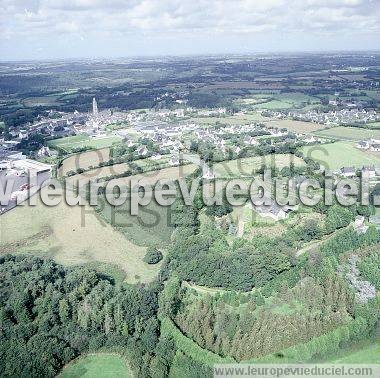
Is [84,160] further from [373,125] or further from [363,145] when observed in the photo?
[373,125]

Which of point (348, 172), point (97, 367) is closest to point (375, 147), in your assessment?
point (348, 172)

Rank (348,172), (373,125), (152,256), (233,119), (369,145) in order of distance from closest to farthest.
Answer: (152,256), (348,172), (369,145), (373,125), (233,119)

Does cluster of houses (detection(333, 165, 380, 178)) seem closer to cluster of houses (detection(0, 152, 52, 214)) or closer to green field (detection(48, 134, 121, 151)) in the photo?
cluster of houses (detection(0, 152, 52, 214))

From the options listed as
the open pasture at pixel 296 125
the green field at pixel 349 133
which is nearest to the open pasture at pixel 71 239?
the green field at pixel 349 133

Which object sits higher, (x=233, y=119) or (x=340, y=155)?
(x=340, y=155)

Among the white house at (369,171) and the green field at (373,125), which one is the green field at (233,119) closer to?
the green field at (373,125)

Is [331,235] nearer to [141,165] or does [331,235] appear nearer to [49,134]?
[141,165]

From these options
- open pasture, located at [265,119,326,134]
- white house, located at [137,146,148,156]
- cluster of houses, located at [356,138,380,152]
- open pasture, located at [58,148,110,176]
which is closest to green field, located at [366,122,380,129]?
open pasture, located at [265,119,326,134]
